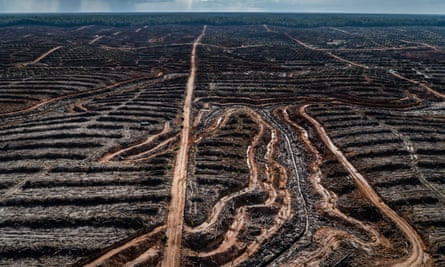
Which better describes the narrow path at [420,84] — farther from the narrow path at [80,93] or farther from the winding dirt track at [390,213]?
the narrow path at [80,93]

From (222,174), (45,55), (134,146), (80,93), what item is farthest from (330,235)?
(45,55)

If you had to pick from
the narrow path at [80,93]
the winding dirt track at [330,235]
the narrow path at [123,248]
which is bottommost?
the narrow path at [123,248]

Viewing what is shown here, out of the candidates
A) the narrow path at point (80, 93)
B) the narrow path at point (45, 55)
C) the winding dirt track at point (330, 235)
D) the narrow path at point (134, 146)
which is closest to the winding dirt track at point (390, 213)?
the winding dirt track at point (330, 235)

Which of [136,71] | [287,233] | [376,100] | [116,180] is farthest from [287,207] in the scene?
[136,71]

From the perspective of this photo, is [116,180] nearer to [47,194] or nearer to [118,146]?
[47,194]

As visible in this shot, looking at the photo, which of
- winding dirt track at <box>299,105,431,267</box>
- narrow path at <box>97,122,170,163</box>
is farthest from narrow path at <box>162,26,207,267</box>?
winding dirt track at <box>299,105,431,267</box>

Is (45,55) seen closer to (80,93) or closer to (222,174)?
(80,93)
